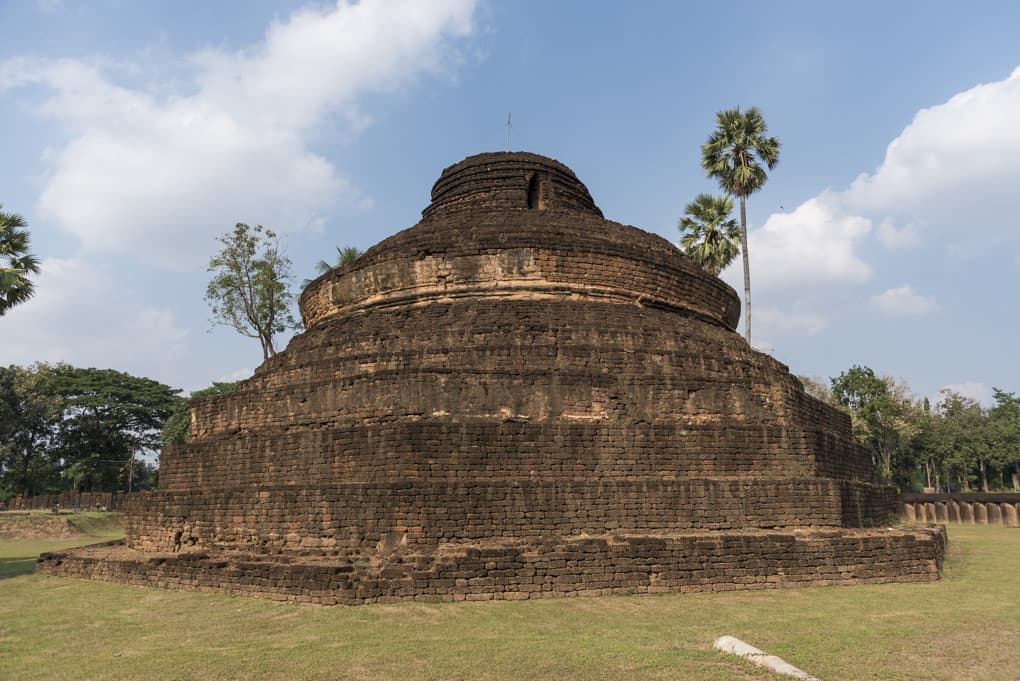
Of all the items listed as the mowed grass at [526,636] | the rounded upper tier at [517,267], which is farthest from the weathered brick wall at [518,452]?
the rounded upper tier at [517,267]

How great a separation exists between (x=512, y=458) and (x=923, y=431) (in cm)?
4389

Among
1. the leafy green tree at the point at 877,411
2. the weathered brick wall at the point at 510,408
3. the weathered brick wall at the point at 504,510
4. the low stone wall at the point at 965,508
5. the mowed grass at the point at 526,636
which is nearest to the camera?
the mowed grass at the point at 526,636

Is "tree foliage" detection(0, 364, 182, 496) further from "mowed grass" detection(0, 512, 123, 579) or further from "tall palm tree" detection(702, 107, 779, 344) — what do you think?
"tall palm tree" detection(702, 107, 779, 344)

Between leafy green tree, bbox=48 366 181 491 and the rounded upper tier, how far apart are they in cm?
3702

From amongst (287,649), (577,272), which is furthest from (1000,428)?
(287,649)

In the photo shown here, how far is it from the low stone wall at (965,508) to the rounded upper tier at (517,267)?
46.5ft

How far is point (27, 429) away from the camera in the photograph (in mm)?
43750

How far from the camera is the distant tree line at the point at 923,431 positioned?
3816cm

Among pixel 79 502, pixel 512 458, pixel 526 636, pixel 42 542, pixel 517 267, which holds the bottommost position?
pixel 42 542

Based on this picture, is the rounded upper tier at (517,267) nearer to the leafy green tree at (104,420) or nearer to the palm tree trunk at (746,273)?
the palm tree trunk at (746,273)

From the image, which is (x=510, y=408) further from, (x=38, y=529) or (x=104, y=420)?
(x=104, y=420)

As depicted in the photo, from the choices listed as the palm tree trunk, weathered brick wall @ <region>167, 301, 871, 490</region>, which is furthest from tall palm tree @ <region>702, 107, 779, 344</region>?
weathered brick wall @ <region>167, 301, 871, 490</region>

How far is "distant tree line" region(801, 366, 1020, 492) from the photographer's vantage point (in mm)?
38156

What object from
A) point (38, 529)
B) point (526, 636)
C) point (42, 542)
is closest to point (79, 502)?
point (38, 529)
